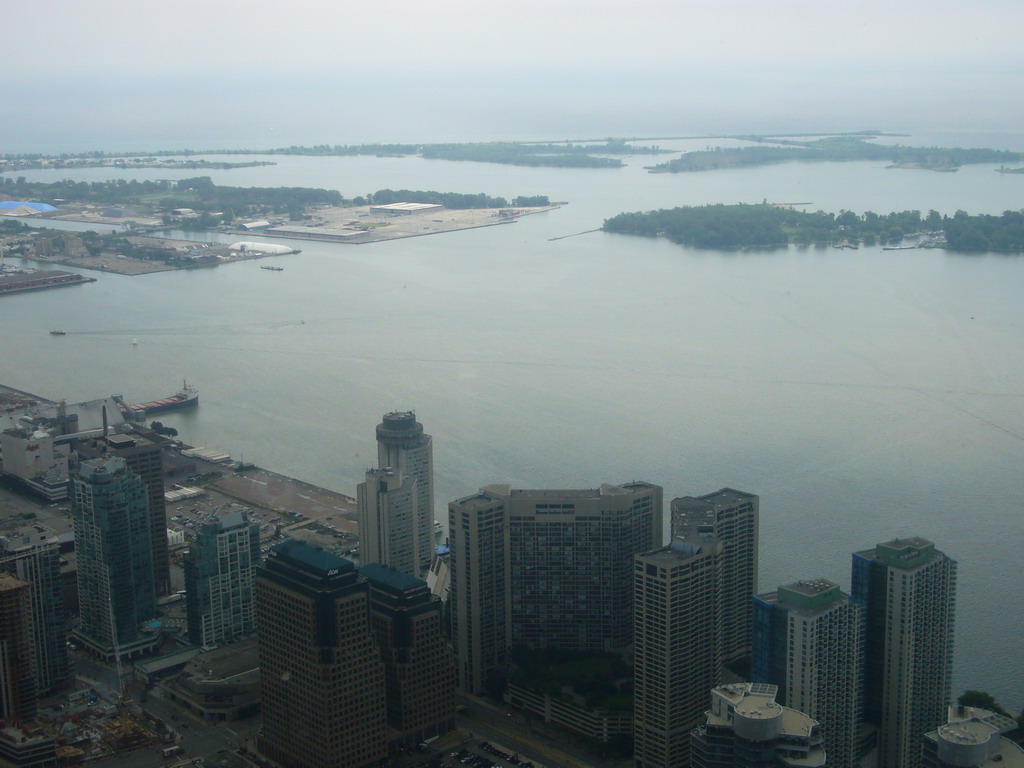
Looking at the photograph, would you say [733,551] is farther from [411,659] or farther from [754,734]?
[754,734]

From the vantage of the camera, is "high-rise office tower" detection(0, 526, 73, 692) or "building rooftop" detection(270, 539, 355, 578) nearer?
"building rooftop" detection(270, 539, 355, 578)

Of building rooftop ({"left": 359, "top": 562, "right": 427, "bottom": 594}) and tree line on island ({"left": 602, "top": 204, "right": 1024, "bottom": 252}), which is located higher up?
tree line on island ({"left": 602, "top": 204, "right": 1024, "bottom": 252})

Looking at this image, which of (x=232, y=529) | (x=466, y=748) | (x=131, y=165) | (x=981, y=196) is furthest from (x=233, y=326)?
(x=131, y=165)

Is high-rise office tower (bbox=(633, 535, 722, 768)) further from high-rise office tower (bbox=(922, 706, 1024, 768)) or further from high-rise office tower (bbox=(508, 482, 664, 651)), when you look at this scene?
high-rise office tower (bbox=(922, 706, 1024, 768))

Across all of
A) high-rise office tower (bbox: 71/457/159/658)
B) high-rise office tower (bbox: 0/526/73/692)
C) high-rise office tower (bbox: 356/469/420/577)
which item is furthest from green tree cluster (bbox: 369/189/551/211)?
high-rise office tower (bbox: 0/526/73/692)

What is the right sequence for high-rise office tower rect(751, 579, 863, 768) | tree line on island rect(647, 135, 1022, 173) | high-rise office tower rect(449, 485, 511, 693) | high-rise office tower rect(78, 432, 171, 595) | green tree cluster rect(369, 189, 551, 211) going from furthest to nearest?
1. tree line on island rect(647, 135, 1022, 173)
2. green tree cluster rect(369, 189, 551, 211)
3. high-rise office tower rect(78, 432, 171, 595)
4. high-rise office tower rect(449, 485, 511, 693)
5. high-rise office tower rect(751, 579, 863, 768)

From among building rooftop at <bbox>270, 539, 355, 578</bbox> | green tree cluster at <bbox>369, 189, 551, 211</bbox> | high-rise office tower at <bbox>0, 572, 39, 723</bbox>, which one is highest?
green tree cluster at <bbox>369, 189, 551, 211</bbox>

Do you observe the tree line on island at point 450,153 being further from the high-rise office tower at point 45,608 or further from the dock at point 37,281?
the high-rise office tower at point 45,608

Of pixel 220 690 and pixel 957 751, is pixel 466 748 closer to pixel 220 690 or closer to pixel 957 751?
pixel 220 690
